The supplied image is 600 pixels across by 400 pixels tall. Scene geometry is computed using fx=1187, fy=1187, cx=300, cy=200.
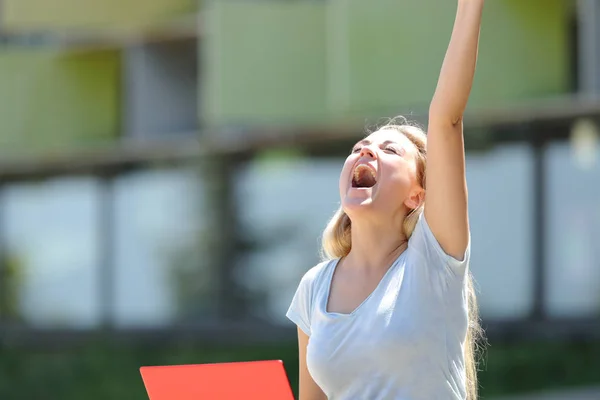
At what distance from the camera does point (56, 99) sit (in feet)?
46.0

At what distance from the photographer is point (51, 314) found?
15.8 meters

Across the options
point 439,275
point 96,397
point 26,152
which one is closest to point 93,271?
point 26,152

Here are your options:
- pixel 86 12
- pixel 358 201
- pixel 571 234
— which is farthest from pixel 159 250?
pixel 358 201

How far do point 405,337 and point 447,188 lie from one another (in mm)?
327

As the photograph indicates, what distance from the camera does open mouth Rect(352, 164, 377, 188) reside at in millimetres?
2704

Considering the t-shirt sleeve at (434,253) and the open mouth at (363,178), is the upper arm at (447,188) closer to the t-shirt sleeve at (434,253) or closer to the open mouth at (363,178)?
the t-shirt sleeve at (434,253)

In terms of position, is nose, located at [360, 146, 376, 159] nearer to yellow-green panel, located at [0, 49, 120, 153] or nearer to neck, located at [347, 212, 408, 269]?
neck, located at [347, 212, 408, 269]

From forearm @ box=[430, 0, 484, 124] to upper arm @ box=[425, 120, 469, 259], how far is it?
27mm

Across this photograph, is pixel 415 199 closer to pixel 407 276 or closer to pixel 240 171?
pixel 407 276

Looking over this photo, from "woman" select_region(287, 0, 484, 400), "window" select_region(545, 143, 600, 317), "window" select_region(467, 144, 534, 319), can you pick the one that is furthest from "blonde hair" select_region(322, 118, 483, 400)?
"window" select_region(467, 144, 534, 319)

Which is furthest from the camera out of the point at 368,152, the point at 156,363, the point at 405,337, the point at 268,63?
the point at 156,363

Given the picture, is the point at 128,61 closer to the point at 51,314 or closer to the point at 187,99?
the point at 187,99

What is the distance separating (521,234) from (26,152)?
20.0ft

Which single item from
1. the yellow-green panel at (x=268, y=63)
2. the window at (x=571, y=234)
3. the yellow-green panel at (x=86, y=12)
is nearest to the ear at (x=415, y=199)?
the window at (x=571, y=234)
